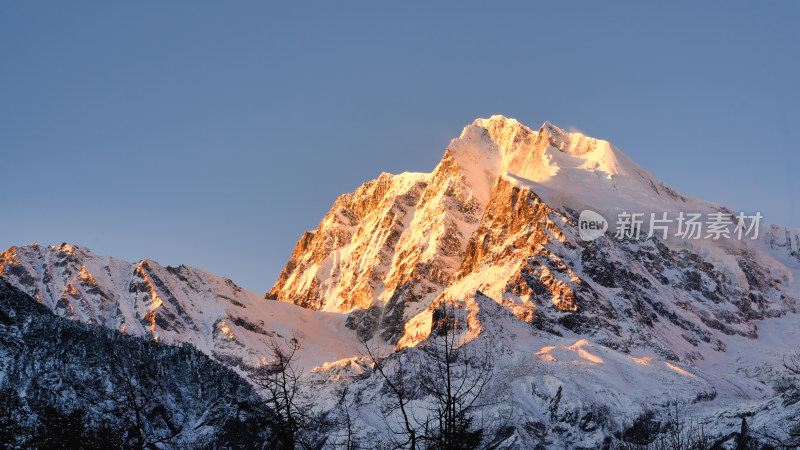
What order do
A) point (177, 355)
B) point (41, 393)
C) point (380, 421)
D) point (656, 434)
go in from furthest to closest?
point (380, 421) < point (656, 434) < point (177, 355) < point (41, 393)

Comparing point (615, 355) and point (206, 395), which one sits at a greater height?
point (615, 355)

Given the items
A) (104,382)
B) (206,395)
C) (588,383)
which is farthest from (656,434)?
(104,382)

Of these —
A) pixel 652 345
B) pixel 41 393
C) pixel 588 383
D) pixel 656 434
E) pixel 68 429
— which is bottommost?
pixel 68 429

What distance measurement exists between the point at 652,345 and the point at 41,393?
5811 inches

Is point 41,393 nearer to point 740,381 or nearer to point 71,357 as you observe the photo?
point 71,357

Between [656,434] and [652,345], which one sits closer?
[656,434]

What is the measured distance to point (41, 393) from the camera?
262ft

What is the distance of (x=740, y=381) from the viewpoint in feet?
612

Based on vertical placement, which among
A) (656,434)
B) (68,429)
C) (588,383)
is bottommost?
(68,429)

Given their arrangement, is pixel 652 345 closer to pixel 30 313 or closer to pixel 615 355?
pixel 615 355

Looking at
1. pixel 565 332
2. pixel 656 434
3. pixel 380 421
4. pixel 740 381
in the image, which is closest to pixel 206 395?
pixel 380 421

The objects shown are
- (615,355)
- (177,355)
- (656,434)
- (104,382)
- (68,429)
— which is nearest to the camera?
(68,429)

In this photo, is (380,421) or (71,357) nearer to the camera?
(71,357)

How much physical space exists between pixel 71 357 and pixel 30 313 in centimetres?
649
